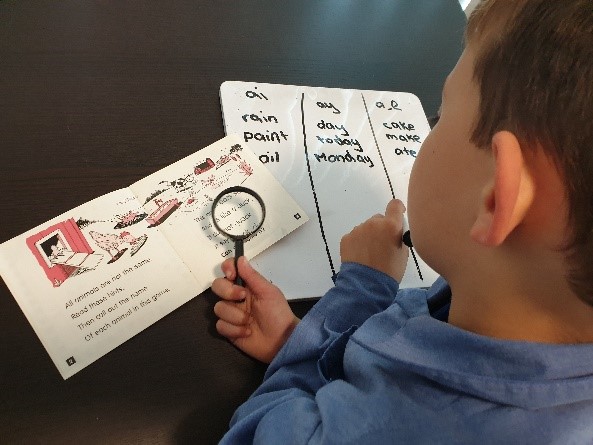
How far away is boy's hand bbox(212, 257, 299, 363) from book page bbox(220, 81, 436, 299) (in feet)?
0.08

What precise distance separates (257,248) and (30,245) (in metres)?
0.24

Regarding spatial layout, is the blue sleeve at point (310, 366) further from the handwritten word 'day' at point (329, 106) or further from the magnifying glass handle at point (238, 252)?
the handwritten word 'day' at point (329, 106)

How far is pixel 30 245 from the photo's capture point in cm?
54

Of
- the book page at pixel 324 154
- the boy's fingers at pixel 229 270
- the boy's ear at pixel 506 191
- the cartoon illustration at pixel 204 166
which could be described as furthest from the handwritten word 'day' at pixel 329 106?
the boy's ear at pixel 506 191

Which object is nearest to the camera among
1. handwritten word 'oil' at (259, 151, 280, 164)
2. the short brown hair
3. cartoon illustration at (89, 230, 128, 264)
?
the short brown hair

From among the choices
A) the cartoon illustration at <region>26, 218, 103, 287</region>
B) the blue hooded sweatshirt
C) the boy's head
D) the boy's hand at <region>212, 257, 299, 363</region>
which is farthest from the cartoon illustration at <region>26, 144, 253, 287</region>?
the boy's head

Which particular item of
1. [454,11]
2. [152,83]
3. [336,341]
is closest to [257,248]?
[336,341]

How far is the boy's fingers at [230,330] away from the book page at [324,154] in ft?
0.25

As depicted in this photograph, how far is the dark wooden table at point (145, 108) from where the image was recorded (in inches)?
18.9

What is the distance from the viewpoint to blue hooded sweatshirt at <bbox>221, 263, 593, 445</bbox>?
382mm

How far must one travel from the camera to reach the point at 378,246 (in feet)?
2.04

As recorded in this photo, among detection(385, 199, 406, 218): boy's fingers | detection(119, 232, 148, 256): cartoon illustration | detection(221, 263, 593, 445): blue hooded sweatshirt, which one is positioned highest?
detection(119, 232, 148, 256): cartoon illustration

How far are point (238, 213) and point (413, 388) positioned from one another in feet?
1.00

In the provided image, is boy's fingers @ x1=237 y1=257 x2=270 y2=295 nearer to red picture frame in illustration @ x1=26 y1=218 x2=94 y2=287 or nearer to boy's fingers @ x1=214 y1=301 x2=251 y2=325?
boy's fingers @ x1=214 y1=301 x2=251 y2=325
